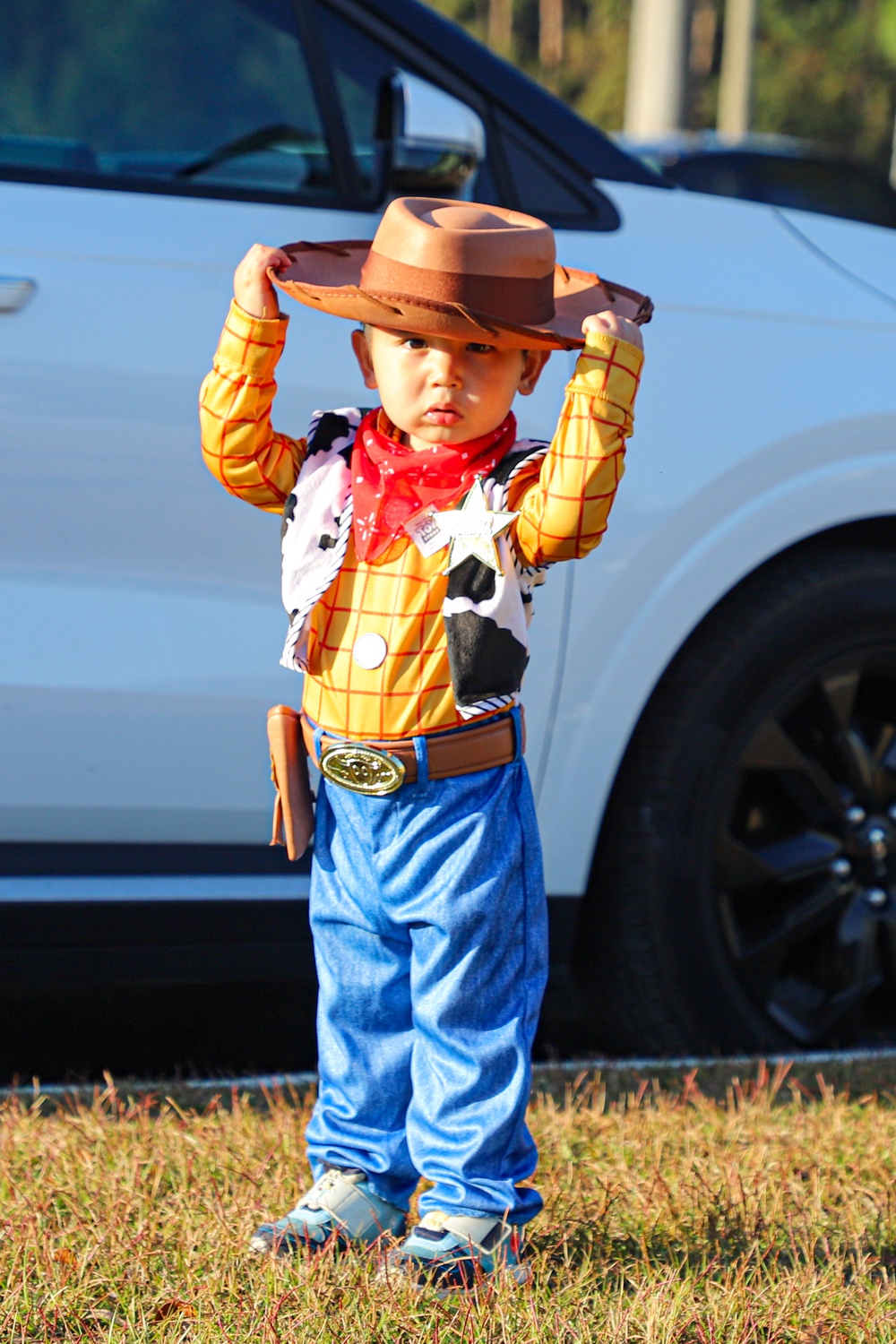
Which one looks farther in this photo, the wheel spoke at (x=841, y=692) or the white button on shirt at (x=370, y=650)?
the wheel spoke at (x=841, y=692)

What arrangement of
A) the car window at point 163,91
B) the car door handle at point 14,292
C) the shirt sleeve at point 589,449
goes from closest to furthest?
the shirt sleeve at point 589,449 < the car door handle at point 14,292 < the car window at point 163,91

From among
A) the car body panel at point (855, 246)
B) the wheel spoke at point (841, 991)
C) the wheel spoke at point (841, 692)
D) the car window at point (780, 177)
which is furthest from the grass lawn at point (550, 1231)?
the car window at point (780, 177)

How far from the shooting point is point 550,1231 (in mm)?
2145

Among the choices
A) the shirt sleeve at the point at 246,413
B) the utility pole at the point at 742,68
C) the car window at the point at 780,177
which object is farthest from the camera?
the utility pole at the point at 742,68

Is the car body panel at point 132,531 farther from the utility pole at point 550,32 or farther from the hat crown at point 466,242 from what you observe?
the utility pole at point 550,32

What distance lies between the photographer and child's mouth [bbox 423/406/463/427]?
6.10ft

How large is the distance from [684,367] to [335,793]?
1.12 meters

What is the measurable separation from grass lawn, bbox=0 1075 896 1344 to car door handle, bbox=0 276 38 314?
49.3 inches

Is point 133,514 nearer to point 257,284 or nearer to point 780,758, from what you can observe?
point 257,284

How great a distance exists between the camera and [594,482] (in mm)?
1786

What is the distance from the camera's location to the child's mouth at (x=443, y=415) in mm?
1858

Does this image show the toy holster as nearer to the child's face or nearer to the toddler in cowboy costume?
the toddler in cowboy costume

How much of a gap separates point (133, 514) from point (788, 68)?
127 ft

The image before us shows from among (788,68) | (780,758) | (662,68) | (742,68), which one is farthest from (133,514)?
(788,68)
